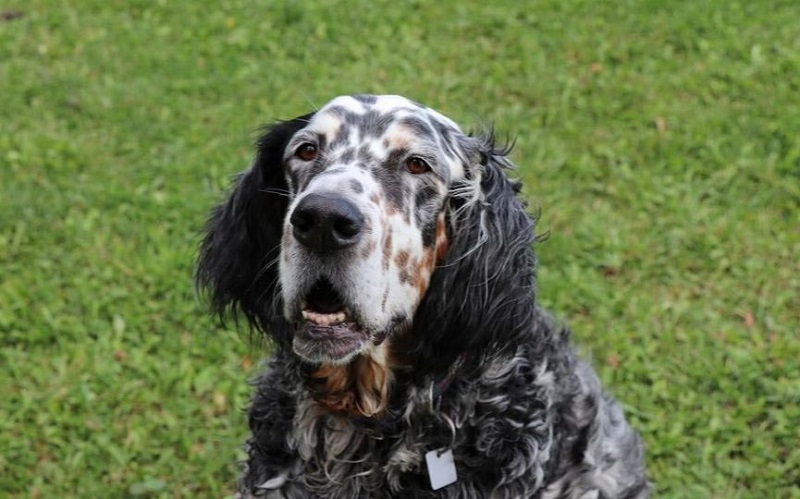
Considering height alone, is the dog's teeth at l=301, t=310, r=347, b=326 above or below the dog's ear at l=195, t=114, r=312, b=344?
below

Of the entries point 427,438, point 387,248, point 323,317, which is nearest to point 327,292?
point 323,317

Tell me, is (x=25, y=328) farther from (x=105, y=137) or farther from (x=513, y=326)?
(x=513, y=326)

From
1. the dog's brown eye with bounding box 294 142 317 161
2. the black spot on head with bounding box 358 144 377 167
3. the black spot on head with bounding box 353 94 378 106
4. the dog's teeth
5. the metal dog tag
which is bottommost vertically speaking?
the metal dog tag

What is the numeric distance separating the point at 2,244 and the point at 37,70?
7.51 ft

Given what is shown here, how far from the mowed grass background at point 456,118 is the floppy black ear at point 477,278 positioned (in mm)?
772

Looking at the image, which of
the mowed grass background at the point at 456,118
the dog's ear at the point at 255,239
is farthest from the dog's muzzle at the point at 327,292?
the mowed grass background at the point at 456,118

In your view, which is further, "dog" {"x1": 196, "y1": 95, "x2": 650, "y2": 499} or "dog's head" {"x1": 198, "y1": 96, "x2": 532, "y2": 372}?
"dog" {"x1": 196, "y1": 95, "x2": 650, "y2": 499}

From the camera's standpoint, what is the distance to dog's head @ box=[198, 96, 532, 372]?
3.02 m

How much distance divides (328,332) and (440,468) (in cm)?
78

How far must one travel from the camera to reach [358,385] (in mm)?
3551

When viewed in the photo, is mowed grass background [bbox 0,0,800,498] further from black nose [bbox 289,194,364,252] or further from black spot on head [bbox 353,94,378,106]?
black nose [bbox 289,194,364,252]

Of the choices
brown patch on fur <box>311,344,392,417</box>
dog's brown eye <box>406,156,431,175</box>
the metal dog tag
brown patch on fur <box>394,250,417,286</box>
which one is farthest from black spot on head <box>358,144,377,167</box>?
the metal dog tag

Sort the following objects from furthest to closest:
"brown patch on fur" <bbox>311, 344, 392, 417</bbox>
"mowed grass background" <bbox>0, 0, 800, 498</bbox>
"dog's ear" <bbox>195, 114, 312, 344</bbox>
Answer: "mowed grass background" <bbox>0, 0, 800, 498</bbox> → "dog's ear" <bbox>195, 114, 312, 344</bbox> → "brown patch on fur" <bbox>311, 344, 392, 417</bbox>

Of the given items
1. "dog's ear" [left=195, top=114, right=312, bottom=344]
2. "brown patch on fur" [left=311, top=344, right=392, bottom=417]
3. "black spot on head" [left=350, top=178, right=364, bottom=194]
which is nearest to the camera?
"black spot on head" [left=350, top=178, right=364, bottom=194]
